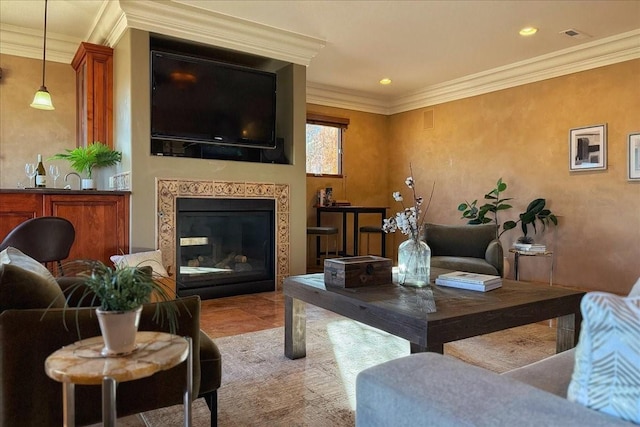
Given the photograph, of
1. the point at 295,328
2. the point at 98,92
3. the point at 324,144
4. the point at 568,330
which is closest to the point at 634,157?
the point at 568,330

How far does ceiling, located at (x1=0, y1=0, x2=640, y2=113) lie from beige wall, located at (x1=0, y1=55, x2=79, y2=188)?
0.17 m

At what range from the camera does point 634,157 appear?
441 cm

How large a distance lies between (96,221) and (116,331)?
9.55 ft

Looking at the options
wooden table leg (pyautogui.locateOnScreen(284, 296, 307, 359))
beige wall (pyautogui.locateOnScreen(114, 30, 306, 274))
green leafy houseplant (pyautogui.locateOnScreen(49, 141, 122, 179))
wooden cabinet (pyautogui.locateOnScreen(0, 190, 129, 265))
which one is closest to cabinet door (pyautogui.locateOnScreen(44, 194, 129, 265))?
wooden cabinet (pyautogui.locateOnScreen(0, 190, 129, 265))

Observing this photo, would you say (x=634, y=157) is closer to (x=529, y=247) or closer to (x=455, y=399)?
(x=529, y=247)

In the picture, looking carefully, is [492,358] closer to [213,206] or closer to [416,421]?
[416,421]

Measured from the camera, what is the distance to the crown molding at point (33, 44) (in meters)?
4.41

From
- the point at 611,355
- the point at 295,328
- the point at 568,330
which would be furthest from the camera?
the point at 295,328

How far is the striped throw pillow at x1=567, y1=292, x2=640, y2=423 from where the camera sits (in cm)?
71

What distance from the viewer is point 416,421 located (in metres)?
0.82

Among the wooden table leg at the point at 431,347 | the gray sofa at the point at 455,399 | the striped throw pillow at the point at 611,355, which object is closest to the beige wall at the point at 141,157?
the wooden table leg at the point at 431,347

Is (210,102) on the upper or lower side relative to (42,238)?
upper

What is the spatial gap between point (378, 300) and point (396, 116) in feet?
Result: 18.6

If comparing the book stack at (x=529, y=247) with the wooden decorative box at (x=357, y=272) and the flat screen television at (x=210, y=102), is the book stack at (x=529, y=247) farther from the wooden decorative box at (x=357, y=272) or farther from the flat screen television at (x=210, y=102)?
the flat screen television at (x=210, y=102)
